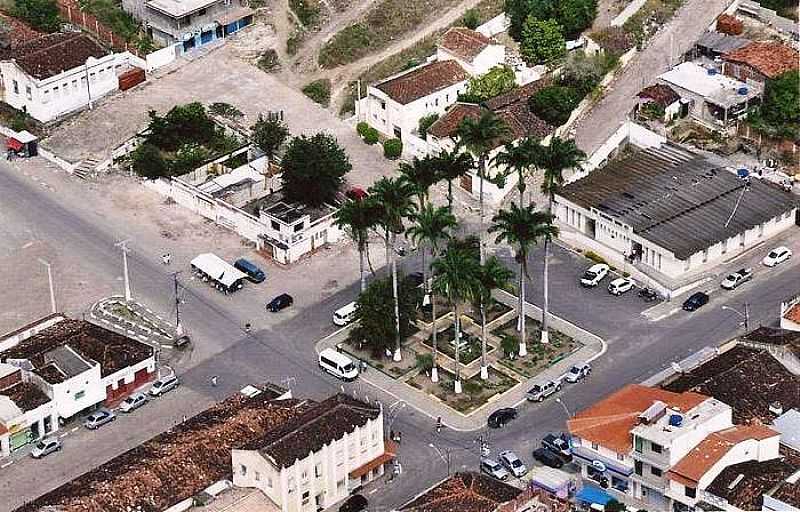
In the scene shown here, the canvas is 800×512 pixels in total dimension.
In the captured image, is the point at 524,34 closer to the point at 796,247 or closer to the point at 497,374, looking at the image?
the point at 796,247

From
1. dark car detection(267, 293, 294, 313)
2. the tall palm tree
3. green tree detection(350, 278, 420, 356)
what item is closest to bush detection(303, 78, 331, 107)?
the tall palm tree

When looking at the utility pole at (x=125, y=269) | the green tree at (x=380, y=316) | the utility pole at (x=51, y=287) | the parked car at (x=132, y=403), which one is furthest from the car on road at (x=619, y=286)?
the utility pole at (x=51, y=287)

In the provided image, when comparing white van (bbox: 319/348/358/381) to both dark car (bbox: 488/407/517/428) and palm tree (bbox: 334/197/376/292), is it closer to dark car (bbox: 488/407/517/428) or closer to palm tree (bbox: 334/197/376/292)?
palm tree (bbox: 334/197/376/292)

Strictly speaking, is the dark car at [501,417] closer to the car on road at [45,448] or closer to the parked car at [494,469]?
the parked car at [494,469]

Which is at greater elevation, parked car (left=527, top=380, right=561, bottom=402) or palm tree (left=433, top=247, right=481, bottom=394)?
palm tree (left=433, top=247, right=481, bottom=394)

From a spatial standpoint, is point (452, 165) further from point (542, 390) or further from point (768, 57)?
point (768, 57)

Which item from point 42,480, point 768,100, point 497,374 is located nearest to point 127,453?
point 42,480

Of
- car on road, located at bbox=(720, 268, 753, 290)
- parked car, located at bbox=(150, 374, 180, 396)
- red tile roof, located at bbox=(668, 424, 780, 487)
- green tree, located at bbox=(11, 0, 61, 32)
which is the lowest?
parked car, located at bbox=(150, 374, 180, 396)
